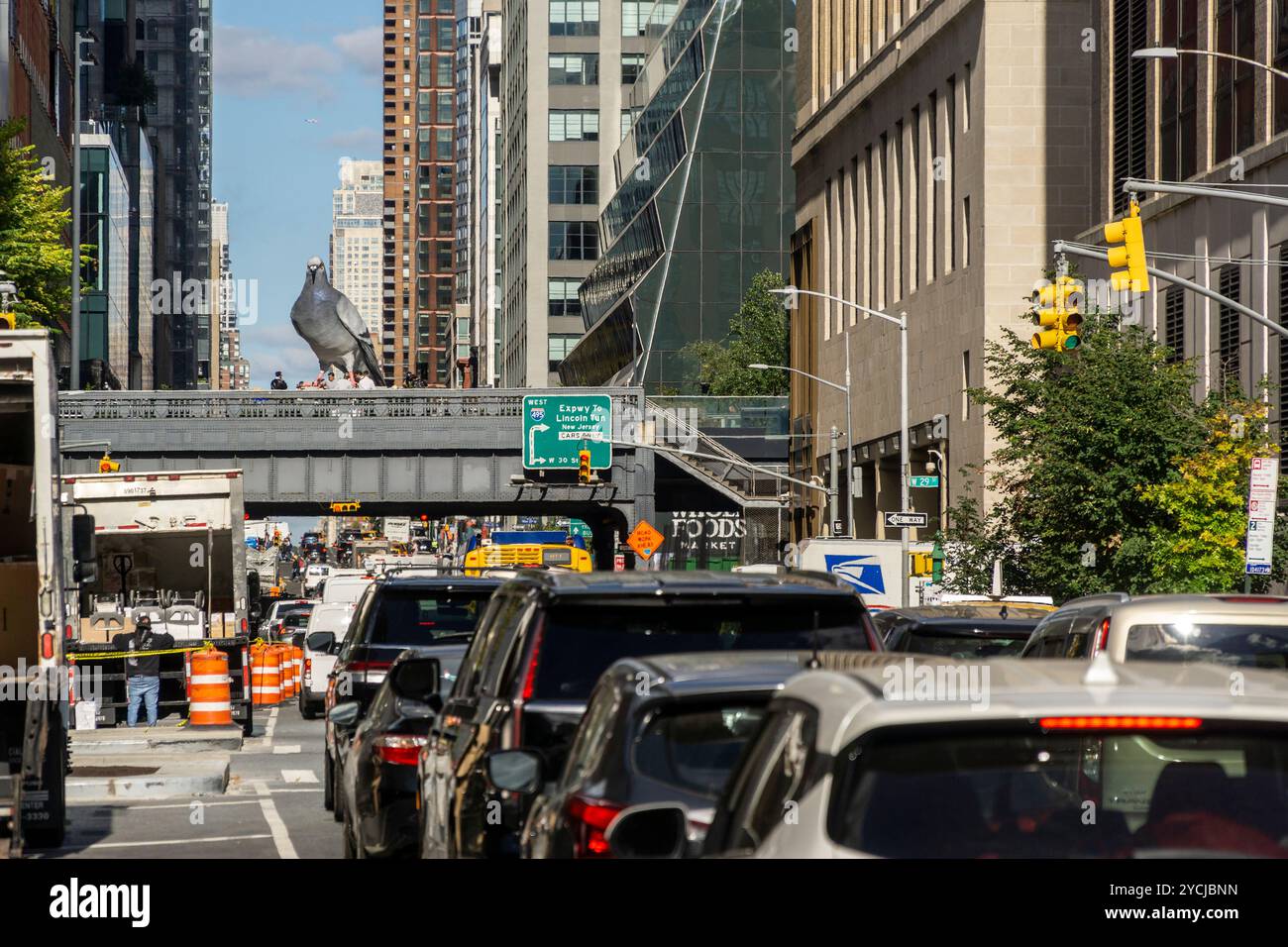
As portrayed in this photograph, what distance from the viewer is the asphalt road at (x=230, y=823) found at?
14.4 m

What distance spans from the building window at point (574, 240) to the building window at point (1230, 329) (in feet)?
321

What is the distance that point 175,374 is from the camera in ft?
492

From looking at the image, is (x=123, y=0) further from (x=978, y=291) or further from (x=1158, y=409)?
(x=1158, y=409)

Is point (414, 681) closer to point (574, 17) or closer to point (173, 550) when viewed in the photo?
point (173, 550)

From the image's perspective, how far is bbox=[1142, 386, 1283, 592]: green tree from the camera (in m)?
32.2

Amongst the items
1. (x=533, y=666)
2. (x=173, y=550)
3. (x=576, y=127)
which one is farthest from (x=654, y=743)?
(x=576, y=127)

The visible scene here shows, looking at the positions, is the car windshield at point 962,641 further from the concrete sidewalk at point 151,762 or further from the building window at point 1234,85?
the building window at point 1234,85

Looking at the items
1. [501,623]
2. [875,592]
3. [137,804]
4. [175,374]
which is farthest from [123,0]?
[501,623]

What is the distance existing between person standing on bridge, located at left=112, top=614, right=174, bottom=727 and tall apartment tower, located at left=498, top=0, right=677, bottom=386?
112593 mm

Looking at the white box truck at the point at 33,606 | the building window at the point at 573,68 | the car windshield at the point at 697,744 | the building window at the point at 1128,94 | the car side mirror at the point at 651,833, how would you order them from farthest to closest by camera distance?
the building window at the point at 573,68 → the building window at the point at 1128,94 → the white box truck at the point at 33,606 → the car windshield at the point at 697,744 → the car side mirror at the point at 651,833

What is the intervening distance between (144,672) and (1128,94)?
102 ft

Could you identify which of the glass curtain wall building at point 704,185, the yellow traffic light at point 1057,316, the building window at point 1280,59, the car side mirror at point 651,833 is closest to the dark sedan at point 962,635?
the yellow traffic light at point 1057,316

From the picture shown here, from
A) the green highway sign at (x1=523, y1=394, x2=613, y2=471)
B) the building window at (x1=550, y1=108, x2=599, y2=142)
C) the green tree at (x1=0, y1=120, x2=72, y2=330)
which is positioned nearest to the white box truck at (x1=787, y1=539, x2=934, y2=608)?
the green tree at (x1=0, y1=120, x2=72, y2=330)

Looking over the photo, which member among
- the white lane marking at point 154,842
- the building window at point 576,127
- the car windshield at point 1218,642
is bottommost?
the white lane marking at point 154,842
